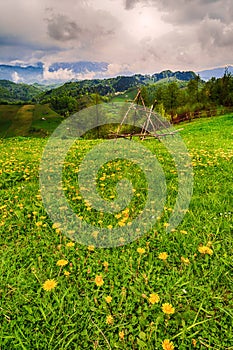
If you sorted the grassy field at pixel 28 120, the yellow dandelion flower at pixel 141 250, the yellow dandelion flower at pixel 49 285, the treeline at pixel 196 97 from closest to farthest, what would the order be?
the yellow dandelion flower at pixel 49 285 → the yellow dandelion flower at pixel 141 250 → the treeline at pixel 196 97 → the grassy field at pixel 28 120

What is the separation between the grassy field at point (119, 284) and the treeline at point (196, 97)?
34.5 m

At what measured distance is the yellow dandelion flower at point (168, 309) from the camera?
2.07m

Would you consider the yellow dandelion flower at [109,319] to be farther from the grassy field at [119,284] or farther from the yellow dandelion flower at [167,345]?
the yellow dandelion flower at [167,345]

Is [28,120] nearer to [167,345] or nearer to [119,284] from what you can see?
[119,284]

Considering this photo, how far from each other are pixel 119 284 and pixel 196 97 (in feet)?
154

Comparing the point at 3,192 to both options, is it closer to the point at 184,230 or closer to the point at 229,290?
the point at 184,230

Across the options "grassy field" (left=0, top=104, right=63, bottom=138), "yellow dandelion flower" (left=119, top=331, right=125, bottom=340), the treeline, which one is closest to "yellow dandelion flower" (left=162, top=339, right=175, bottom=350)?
"yellow dandelion flower" (left=119, top=331, right=125, bottom=340)

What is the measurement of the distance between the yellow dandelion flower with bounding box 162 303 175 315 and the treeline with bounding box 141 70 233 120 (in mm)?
35670

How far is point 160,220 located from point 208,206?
0.89 metres

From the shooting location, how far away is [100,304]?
227 cm

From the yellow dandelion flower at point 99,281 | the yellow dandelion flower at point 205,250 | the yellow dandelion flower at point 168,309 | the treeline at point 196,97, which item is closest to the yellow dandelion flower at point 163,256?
the yellow dandelion flower at point 205,250

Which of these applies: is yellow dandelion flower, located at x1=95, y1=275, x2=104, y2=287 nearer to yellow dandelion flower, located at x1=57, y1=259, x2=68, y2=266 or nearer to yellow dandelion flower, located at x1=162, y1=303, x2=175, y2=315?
yellow dandelion flower, located at x1=57, y1=259, x2=68, y2=266

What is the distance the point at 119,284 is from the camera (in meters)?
2.45

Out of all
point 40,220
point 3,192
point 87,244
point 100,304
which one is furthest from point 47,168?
point 100,304
